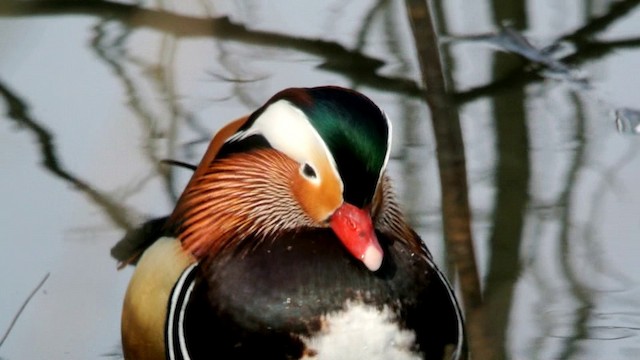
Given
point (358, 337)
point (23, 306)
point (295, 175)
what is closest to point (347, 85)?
point (23, 306)

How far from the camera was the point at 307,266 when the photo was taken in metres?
2.26

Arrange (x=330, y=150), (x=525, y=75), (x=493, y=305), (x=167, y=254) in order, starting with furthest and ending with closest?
(x=525, y=75) < (x=493, y=305) < (x=167, y=254) < (x=330, y=150)

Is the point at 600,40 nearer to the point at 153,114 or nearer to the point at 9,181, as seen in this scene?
the point at 153,114

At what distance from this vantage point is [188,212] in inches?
102

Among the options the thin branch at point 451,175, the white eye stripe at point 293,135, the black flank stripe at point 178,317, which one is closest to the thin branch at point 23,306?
the black flank stripe at point 178,317

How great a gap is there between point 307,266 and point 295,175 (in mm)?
143

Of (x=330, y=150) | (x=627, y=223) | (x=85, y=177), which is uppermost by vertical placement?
(x=330, y=150)

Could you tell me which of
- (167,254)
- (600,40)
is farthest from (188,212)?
(600,40)

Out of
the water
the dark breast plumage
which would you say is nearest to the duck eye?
the dark breast plumage

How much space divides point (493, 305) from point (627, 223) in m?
0.46

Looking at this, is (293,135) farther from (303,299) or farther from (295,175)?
(303,299)

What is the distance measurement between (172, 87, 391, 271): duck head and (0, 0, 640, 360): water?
1.50ft

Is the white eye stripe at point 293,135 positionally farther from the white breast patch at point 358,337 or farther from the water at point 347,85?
the water at point 347,85

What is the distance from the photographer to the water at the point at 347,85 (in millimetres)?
2967
